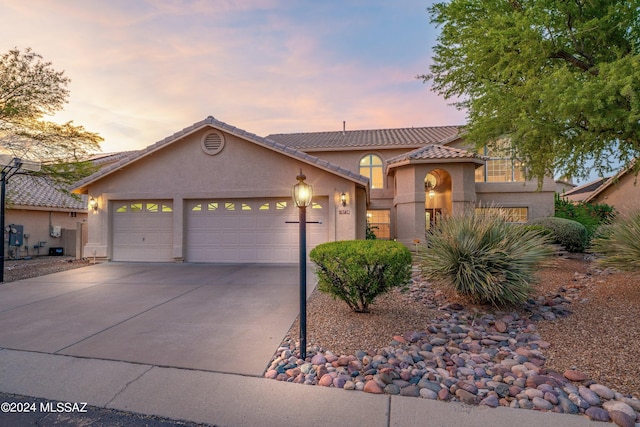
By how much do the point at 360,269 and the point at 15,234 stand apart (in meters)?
18.0

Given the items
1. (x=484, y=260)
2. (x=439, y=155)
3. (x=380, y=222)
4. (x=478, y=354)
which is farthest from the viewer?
(x=380, y=222)

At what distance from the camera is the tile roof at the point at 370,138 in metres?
17.6

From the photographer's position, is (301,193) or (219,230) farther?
(219,230)

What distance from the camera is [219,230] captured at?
37.1ft

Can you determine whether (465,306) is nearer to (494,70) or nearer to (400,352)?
(400,352)

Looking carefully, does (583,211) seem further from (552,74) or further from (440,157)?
(552,74)

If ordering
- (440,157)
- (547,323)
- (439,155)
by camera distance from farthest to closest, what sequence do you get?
(439,155), (440,157), (547,323)

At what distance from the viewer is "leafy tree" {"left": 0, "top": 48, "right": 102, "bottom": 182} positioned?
10.6m

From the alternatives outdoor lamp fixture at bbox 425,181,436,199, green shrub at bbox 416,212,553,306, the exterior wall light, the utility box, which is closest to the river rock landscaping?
green shrub at bbox 416,212,553,306

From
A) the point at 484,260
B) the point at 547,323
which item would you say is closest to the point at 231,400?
the point at 484,260

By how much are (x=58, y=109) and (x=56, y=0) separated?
3.93 m

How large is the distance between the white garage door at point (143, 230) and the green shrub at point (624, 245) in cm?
1263

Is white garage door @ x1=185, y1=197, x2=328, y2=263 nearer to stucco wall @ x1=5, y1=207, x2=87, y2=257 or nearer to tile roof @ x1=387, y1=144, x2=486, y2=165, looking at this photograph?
tile roof @ x1=387, y1=144, x2=486, y2=165

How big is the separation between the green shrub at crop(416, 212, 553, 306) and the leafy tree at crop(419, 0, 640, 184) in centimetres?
242
